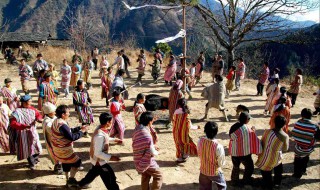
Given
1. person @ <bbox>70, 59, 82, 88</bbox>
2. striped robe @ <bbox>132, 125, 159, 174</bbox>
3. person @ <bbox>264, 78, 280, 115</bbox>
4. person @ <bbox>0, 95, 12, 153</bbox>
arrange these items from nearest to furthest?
striped robe @ <bbox>132, 125, 159, 174</bbox> < person @ <bbox>0, 95, 12, 153</bbox> < person @ <bbox>264, 78, 280, 115</bbox> < person @ <bbox>70, 59, 82, 88</bbox>

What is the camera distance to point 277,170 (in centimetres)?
493

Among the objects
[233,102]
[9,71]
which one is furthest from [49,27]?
[233,102]

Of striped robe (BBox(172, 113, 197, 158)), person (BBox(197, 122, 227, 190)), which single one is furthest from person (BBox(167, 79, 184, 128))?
person (BBox(197, 122, 227, 190))

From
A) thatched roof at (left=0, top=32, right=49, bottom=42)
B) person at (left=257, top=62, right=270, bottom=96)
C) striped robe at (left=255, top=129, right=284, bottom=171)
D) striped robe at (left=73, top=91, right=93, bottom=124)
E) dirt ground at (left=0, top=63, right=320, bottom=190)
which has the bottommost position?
dirt ground at (left=0, top=63, right=320, bottom=190)

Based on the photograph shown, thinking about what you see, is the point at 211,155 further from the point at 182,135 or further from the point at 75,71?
the point at 75,71

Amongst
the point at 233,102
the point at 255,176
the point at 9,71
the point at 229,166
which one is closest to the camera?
the point at 255,176

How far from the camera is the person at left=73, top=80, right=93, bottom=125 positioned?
21.9 feet

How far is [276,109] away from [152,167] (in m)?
3.31

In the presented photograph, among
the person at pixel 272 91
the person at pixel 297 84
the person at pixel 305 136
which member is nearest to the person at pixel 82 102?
the person at pixel 305 136

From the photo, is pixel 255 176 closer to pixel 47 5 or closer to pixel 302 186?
pixel 302 186

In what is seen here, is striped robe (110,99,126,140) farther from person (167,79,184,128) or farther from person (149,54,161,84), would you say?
person (149,54,161,84)

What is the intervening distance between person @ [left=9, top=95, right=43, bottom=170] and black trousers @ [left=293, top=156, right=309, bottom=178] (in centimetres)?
474

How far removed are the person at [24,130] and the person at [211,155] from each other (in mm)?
2964

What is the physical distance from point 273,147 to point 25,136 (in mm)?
4251
